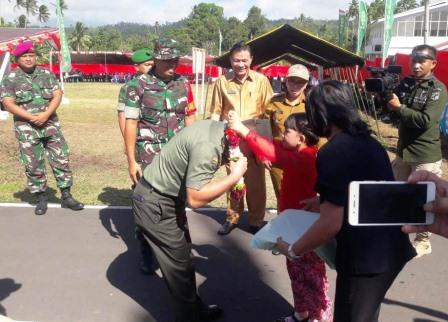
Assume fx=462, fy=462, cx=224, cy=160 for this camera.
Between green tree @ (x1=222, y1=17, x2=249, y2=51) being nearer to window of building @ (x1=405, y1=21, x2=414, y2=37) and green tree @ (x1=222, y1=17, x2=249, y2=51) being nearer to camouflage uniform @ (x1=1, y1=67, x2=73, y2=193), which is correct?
window of building @ (x1=405, y1=21, x2=414, y2=37)

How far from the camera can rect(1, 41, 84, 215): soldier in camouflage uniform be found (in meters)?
5.20

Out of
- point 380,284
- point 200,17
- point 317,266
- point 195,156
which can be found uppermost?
point 200,17

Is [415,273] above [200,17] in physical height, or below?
below

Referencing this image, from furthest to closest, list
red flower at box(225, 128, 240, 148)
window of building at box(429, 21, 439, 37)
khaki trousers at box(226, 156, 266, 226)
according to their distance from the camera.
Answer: window of building at box(429, 21, 439, 37), khaki trousers at box(226, 156, 266, 226), red flower at box(225, 128, 240, 148)

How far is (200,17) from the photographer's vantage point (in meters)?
130

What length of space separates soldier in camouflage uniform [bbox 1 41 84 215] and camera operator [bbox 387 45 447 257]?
374 cm

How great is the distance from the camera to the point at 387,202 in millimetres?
1595

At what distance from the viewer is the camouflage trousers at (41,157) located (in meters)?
5.32

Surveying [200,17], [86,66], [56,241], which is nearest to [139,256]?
[56,241]

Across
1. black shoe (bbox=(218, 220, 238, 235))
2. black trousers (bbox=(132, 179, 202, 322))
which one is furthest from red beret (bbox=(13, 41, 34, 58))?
black trousers (bbox=(132, 179, 202, 322))

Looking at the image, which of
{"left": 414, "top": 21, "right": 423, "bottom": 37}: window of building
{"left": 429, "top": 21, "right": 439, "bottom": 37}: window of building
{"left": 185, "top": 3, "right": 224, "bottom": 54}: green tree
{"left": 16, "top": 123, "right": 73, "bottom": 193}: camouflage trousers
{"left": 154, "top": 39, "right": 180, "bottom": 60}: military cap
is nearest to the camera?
{"left": 154, "top": 39, "right": 180, "bottom": 60}: military cap

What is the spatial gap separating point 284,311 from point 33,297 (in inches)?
76.5

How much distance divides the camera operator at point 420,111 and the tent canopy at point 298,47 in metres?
2.66

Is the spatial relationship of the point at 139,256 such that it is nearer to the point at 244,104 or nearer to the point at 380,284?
the point at 244,104
